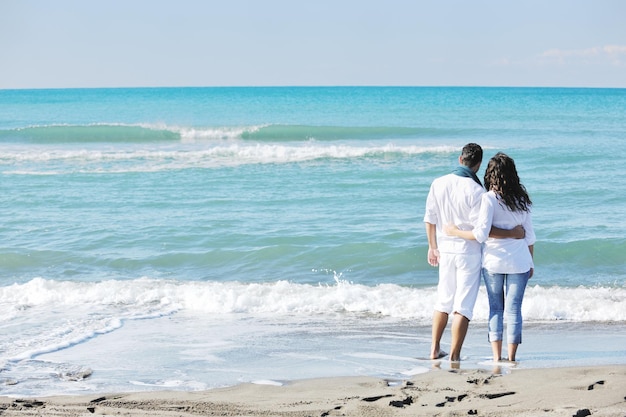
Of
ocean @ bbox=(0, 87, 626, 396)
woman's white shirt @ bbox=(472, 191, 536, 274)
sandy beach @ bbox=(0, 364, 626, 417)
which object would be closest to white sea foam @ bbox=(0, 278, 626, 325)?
ocean @ bbox=(0, 87, 626, 396)

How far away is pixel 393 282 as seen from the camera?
957 cm

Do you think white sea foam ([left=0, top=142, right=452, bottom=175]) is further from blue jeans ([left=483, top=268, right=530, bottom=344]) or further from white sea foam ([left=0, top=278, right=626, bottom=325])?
blue jeans ([left=483, top=268, right=530, bottom=344])

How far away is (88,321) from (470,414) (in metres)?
4.59

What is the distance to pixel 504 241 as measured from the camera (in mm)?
5523

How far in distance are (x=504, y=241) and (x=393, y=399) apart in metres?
1.48

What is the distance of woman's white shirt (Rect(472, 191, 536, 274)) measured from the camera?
5422 millimetres

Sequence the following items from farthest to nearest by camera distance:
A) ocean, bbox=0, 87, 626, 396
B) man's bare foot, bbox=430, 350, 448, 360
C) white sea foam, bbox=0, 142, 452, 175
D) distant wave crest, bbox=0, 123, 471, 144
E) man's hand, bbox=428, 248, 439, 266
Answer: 1. distant wave crest, bbox=0, 123, 471, 144
2. white sea foam, bbox=0, 142, 452, 175
3. ocean, bbox=0, 87, 626, 396
4. man's bare foot, bbox=430, 350, 448, 360
5. man's hand, bbox=428, 248, 439, 266

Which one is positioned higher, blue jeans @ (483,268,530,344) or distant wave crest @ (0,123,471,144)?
distant wave crest @ (0,123,471,144)

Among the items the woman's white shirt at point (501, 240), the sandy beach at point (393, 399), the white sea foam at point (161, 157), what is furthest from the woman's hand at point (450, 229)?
the white sea foam at point (161, 157)

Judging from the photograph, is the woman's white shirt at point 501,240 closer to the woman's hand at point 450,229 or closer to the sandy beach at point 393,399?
the woman's hand at point 450,229

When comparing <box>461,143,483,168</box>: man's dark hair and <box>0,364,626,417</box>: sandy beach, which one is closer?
<box>0,364,626,417</box>: sandy beach

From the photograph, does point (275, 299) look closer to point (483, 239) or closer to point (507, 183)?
point (483, 239)

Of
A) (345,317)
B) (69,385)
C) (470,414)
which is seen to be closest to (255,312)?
(345,317)

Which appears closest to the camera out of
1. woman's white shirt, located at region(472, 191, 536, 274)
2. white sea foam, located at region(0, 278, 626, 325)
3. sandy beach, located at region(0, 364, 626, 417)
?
sandy beach, located at region(0, 364, 626, 417)
